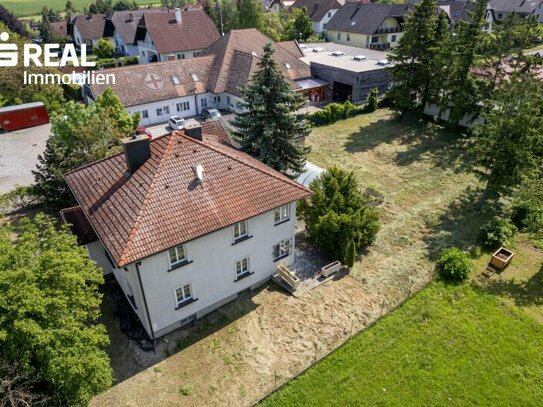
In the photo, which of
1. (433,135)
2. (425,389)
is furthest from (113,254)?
(433,135)

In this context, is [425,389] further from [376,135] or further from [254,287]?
[376,135]

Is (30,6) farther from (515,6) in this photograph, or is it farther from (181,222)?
(181,222)

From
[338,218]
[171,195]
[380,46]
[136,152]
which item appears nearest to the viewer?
[171,195]

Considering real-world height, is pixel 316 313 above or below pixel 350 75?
below

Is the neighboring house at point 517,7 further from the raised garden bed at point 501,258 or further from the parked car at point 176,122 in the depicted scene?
the raised garden bed at point 501,258

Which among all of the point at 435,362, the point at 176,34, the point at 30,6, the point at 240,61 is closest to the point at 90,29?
the point at 176,34
